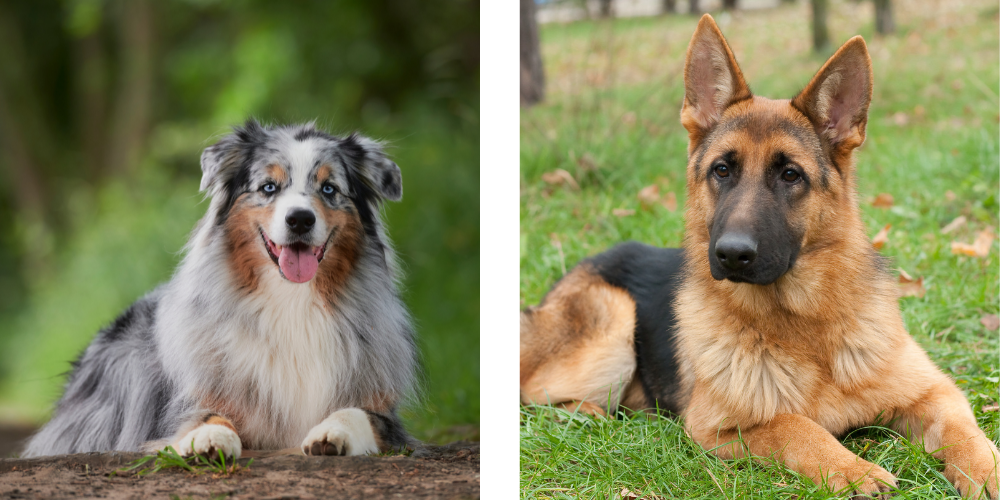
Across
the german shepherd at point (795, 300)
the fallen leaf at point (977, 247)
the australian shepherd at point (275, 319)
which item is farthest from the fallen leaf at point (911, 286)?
the australian shepherd at point (275, 319)

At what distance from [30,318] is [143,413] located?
216 inches

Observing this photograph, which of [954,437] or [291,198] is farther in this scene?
[954,437]

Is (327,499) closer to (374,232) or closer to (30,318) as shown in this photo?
(374,232)

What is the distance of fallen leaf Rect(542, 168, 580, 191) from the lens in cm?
610

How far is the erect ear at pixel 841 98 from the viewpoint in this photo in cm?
307

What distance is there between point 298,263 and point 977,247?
4.42m

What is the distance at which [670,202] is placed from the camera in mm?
5902

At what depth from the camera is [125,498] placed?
2424 millimetres

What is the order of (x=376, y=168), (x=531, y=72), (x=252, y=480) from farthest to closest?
(x=531, y=72)
(x=376, y=168)
(x=252, y=480)

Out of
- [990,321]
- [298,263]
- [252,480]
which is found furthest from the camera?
[990,321]

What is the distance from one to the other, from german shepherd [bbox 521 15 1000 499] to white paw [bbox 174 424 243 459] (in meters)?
1.89

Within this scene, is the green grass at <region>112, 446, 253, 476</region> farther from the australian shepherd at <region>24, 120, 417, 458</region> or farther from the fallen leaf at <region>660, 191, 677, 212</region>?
the fallen leaf at <region>660, 191, 677, 212</region>

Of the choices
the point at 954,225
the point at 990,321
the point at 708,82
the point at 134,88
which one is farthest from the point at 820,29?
the point at 134,88

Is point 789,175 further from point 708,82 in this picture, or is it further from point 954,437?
point 954,437
